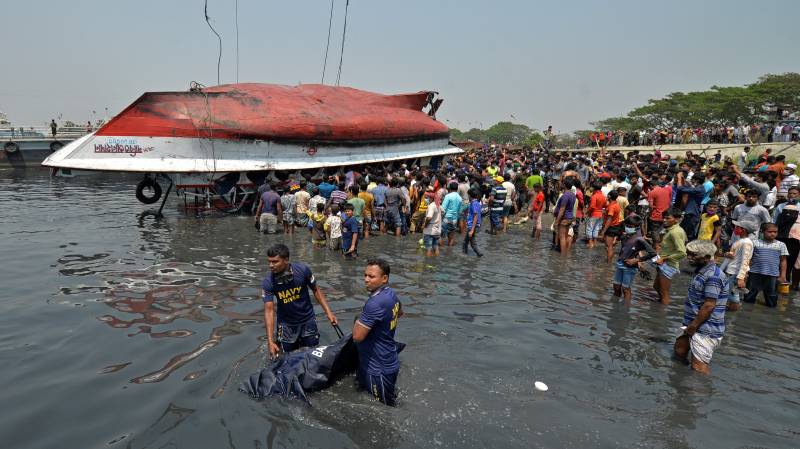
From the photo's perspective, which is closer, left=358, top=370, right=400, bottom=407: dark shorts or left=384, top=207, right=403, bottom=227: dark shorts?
left=358, top=370, right=400, bottom=407: dark shorts

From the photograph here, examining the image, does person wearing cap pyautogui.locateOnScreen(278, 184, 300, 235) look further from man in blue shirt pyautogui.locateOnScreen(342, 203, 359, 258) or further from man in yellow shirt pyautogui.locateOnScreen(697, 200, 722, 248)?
man in yellow shirt pyautogui.locateOnScreen(697, 200, 722, 248)

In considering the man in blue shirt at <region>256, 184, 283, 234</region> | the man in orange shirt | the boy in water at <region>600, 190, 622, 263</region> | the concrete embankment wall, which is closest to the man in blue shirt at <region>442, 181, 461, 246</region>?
the man in orange shirt

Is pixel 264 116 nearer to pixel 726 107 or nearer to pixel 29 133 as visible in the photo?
pixel 29 133

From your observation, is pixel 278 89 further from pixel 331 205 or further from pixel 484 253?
pixel 484 253

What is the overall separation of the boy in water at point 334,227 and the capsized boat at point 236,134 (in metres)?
5.76

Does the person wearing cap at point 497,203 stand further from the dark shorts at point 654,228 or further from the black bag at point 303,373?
the black bag at point 303,373

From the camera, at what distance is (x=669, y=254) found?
7.56 metres

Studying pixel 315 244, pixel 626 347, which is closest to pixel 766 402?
pixel 626 347

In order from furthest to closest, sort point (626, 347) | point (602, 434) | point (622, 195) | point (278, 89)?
point (278, 89), point (622, 195), point (626, 347), point (602, 434)

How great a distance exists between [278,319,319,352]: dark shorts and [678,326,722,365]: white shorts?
4.32 metres

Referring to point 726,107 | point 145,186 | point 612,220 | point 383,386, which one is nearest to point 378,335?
point 383,386

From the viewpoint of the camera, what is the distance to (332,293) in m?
8.03

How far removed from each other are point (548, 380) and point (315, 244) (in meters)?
7.29

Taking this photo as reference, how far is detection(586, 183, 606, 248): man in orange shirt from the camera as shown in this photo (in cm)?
1122
